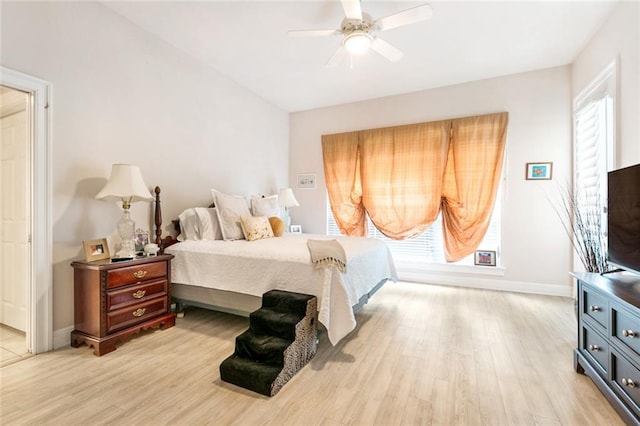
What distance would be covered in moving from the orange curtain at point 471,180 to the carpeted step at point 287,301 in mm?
2878

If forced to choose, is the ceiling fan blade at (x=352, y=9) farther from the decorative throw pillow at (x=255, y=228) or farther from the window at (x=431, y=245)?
the window at (x=431, y=245)

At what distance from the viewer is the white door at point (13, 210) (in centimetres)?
248

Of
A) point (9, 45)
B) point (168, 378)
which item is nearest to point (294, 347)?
point (168, 378)

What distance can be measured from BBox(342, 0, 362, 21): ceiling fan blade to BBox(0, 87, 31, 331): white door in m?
2.81

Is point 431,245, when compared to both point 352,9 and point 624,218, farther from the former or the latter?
point 352,9

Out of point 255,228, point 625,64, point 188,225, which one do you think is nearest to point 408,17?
point 625,64

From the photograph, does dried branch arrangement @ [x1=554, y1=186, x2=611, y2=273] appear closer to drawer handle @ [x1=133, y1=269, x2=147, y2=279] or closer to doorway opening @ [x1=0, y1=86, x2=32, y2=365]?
drawer handle @ [x1=133, y1=269, x2=147, y2=279]

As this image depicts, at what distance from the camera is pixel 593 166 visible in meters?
3.05

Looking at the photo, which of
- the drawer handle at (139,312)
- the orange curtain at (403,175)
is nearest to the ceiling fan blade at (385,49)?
the orange curtain at (403,175)

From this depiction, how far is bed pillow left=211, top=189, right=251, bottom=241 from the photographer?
3295 millimetres

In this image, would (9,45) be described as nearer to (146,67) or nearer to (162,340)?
(146,67)

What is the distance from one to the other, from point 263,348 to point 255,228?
165cm

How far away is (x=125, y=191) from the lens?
2.40 metres

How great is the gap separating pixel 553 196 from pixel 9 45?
225 inches
